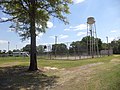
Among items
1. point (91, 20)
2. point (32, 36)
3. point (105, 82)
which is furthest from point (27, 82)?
point (91, 20)

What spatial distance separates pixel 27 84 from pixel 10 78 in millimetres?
2364

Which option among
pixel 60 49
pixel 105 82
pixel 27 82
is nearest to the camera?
pixel 105 82

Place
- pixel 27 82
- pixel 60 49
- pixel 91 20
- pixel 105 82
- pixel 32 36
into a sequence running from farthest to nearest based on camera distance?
pixel 91 20, pixel 60 49, pixel 32 36, pixel 27 82, pixel 105 82

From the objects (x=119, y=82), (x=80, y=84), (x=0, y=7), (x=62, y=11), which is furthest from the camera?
(x=62, y=11)

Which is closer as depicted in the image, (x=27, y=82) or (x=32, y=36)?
(x=27, y=82)

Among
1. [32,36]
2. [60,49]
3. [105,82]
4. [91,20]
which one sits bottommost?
[105,82]

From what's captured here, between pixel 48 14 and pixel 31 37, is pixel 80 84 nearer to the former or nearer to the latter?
pixel 31 37

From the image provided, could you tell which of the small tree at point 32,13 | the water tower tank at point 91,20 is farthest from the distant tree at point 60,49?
the small tree at point 32,13

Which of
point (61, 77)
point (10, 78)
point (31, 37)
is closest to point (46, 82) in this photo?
point (61, 77)

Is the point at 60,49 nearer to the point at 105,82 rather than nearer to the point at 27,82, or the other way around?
the point at 27,82

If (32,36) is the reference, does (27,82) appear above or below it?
below

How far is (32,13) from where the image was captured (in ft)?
70.0

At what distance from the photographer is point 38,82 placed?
51.6ft

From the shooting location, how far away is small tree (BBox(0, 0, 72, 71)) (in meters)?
21.4
